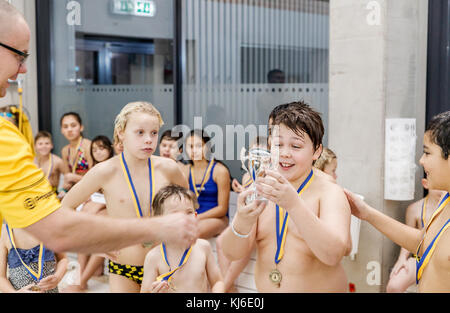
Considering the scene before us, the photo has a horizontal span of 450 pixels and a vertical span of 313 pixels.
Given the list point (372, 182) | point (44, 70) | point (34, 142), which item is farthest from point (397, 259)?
point (44, 70)

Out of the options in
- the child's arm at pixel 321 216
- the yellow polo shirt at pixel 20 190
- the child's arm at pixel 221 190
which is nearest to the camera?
the yellow polo shirt at pixel 20 190

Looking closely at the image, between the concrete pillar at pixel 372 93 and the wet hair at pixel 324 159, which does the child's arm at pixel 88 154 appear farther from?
the concrete pillar at pixel 372 93

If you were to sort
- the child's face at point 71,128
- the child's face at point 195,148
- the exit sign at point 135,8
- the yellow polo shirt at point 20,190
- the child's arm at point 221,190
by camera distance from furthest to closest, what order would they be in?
the exit sign at point 135,8
the child's face at point 71,128
the child's arm at point 221,190
the child's face at point 195,148
the yellow polo shirt at point 20,190

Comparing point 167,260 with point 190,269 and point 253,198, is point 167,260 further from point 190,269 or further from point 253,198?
point 253,198

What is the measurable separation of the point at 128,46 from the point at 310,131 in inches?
158

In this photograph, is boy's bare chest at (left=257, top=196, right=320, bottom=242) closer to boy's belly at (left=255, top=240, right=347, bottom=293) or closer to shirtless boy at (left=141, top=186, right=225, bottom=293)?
boy's belly at (left=255, top=240, right=347, bottom=293)

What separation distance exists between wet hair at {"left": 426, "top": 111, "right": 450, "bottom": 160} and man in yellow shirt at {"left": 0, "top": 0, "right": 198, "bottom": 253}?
85cm

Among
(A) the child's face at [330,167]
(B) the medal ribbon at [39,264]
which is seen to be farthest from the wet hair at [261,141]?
(B) the medal ribbon at [39,264]

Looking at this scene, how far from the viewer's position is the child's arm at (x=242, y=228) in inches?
67.2

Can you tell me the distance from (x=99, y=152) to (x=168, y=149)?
0.56 meters

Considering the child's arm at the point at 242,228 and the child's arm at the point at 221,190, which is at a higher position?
the child's arm at the point at 242,228

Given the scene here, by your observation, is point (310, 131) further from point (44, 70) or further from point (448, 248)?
point (44, 70)

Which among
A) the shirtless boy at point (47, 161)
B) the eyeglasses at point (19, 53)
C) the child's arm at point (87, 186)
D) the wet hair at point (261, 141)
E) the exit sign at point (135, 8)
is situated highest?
the exit sign at point (135, 8)

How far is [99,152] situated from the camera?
136 inches
